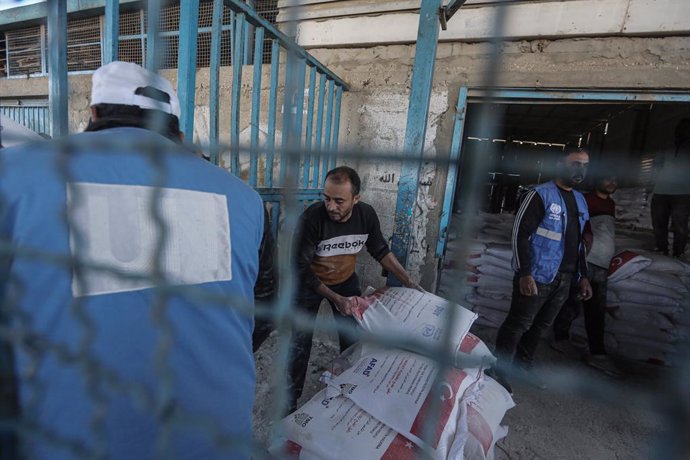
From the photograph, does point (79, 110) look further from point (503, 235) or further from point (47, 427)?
point (503, 235)

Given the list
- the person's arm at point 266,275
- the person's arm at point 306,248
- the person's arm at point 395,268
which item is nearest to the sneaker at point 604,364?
the person's arm at point 395,268

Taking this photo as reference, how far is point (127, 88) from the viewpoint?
958mm

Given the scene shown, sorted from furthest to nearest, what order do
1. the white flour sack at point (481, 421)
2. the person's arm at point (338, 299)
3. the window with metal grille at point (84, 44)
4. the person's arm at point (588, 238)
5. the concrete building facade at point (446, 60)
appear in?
the window with metal grille at point (84, 44), the person's arm at point (588, 238), the concrete building facade at point (446, 60), the person's arm at point (338, 299), the white flour sack at point (481, 421)

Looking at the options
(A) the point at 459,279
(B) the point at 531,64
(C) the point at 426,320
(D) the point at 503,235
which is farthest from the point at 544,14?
(A) the point at 459,279

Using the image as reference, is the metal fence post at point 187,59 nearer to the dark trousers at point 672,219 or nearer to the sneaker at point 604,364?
the sneaker at point 604,364

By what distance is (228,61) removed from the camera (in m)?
3.83

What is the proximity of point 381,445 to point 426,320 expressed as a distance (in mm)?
506

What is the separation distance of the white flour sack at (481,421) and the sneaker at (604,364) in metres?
1.52

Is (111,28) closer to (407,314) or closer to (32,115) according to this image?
(407,314)

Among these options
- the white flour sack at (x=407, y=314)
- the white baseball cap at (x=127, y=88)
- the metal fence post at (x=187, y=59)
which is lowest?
the white flour sack at (x=407, y=314)

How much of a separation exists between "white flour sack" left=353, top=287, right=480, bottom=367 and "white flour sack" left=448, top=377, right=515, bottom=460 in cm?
26

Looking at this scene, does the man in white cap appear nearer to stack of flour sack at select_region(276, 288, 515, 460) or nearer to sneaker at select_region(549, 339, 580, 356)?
stack of flour sack at select_region(276, 288, 515, 460)

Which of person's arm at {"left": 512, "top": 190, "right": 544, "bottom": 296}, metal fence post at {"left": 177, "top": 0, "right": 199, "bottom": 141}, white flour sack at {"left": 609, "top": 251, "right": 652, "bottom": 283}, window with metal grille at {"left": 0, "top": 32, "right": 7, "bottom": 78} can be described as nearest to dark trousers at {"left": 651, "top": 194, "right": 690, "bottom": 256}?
white flour sack at {"left": 609, "top": 251, "right": 652, "bottom": 283}

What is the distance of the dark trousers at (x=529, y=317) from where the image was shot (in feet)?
7.26
